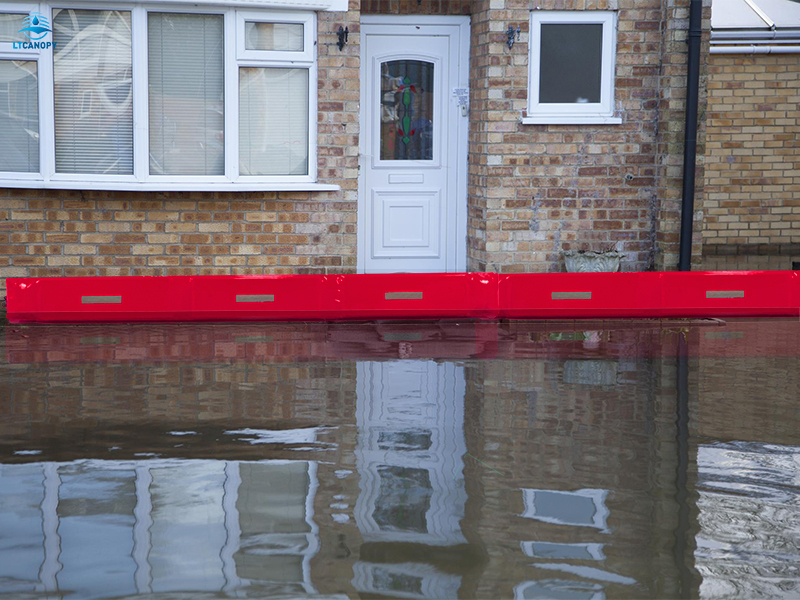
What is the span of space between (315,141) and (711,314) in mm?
3986

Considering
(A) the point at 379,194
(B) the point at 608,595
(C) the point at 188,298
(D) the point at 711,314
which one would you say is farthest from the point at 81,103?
(B) the point at 608,595

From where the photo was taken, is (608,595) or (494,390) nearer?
(608,595)

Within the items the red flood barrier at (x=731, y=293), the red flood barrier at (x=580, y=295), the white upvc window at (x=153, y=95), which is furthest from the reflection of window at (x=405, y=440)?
the white upvc window at (x=153, y=95)

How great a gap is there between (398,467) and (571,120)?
5.96 meters

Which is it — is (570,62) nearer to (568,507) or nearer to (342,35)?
(342,35)

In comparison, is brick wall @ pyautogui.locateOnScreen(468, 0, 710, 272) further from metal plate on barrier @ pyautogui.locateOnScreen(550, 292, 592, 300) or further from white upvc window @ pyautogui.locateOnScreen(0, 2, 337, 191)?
white upvc window @ pyautogui.locateOnScreen(0, 2, 337, 191)

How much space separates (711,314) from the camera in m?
10.0

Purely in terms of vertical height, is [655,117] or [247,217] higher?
[655,117]

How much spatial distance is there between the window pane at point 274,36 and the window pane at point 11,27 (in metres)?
1.99

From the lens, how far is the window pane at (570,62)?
10.6 m

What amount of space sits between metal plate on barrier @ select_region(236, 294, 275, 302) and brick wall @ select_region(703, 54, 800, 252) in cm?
805

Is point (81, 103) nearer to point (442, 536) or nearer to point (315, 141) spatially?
point (315, 141)

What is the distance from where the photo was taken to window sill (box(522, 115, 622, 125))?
1061 cm

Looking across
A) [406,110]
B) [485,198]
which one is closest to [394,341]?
[485,198]
